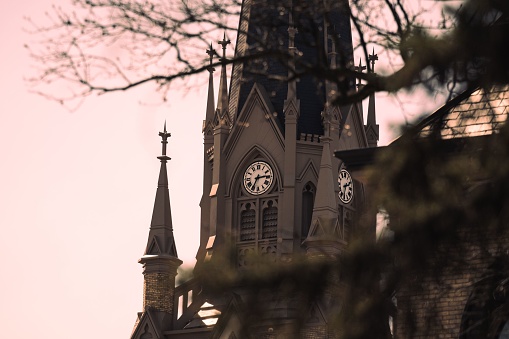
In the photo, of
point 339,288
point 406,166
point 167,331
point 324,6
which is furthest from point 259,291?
point 167,331

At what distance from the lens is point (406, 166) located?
11758mm

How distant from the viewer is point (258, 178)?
65.4 m

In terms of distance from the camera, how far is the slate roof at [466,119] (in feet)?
40.4

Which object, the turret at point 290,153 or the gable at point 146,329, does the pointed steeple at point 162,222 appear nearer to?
the gable at point 146,329

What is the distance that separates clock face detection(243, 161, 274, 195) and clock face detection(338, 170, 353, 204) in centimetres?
270

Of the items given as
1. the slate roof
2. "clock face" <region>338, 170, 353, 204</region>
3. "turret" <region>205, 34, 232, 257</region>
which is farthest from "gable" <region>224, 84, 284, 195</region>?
the slate roof

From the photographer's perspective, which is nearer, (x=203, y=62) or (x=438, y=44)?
(x=438, y=44)

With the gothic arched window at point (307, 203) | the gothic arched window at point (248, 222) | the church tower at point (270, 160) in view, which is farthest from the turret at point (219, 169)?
the gothic arched window at point (307, 203)

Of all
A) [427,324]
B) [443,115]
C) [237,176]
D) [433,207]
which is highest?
[237,176]

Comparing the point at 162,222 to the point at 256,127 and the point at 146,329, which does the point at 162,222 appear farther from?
the point at 256,127

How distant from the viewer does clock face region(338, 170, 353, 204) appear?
6391 centimetres

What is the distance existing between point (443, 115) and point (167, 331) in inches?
2063

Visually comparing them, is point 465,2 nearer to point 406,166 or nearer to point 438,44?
point 438,44

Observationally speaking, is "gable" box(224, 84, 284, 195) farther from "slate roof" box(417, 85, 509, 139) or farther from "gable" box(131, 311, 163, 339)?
"slate roof" box(417, 85, 509, 139)
